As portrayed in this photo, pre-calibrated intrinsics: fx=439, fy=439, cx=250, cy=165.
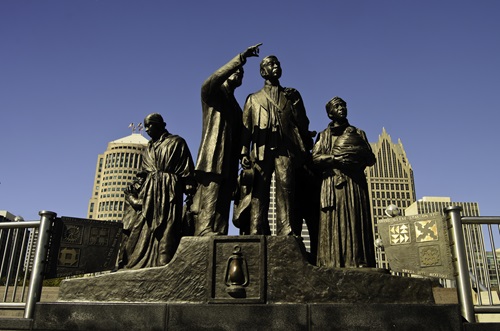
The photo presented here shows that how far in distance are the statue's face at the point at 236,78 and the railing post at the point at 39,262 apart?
11.9 feet

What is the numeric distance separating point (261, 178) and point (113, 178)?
108 m

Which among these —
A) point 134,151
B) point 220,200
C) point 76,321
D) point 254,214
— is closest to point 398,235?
point 254,214

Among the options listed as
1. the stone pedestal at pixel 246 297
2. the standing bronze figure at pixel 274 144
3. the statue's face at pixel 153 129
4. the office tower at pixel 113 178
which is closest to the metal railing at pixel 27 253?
the stone pedestal at pixel 246 297

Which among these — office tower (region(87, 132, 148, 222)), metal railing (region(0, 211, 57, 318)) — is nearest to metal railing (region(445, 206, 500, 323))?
metal railing (region(0, 211, 57, 318))

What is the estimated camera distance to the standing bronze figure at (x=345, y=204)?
6703 mm

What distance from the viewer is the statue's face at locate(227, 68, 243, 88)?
7566mm

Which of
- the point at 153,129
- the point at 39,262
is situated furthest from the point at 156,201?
the point at 39,262

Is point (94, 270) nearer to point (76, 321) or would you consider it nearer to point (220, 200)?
point (76, 321)

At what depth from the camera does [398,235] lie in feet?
22.4

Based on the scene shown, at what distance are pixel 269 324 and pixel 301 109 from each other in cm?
370

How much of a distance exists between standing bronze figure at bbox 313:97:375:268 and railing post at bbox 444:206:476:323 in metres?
1.18

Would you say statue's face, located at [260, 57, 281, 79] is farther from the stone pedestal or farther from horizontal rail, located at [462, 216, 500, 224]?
horizontal rail, located at [462, 216, 500, 224]

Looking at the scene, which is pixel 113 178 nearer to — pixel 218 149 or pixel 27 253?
pixel 27 253

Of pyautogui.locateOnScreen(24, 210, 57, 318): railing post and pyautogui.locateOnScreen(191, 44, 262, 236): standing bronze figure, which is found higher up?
pyautogui.locateOnScreen(191, 44, 262, 236): standing bronze figure
